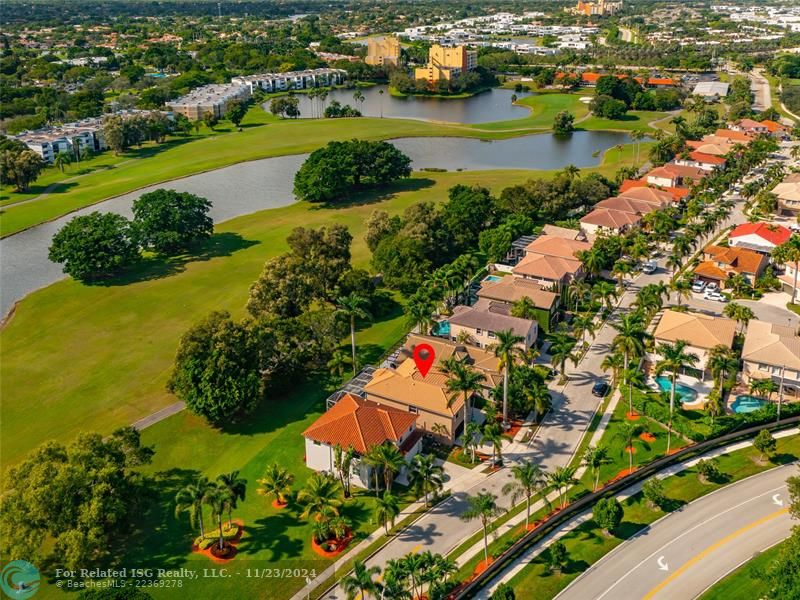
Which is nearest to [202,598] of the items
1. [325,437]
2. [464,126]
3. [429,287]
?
[325,437]

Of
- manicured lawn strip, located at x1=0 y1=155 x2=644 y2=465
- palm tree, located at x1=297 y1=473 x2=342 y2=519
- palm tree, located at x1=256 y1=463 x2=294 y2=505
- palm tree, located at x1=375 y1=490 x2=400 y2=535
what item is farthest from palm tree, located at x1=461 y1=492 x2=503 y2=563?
manicured lawn strip, located at x1=0 y1=155 x2=644 y2=465

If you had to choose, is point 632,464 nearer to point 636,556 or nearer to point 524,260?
point 636,556

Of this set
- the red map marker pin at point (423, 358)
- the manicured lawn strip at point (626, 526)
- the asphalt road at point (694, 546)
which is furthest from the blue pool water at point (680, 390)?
the red map marker pin at point (423, 358)

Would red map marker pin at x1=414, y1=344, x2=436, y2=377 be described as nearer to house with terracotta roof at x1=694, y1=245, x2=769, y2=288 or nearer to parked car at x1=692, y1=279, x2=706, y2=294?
parked car at x1=692, y1=279, x2=706, y2=294

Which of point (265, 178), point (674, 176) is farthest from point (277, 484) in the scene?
point (265, 178)

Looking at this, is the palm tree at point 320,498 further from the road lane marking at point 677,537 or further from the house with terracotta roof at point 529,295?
the house with terracotta roof at point 529,295

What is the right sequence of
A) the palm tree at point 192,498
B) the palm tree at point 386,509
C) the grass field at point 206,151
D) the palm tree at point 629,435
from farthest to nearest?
1. the grass field at point 206,151
2. the palm tree at point 629,435
3. the palm tree at point 386,509
4. the palm tree at point 192,498

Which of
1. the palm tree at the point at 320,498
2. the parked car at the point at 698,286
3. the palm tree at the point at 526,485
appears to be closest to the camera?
the palm tree at the point at 526,485
